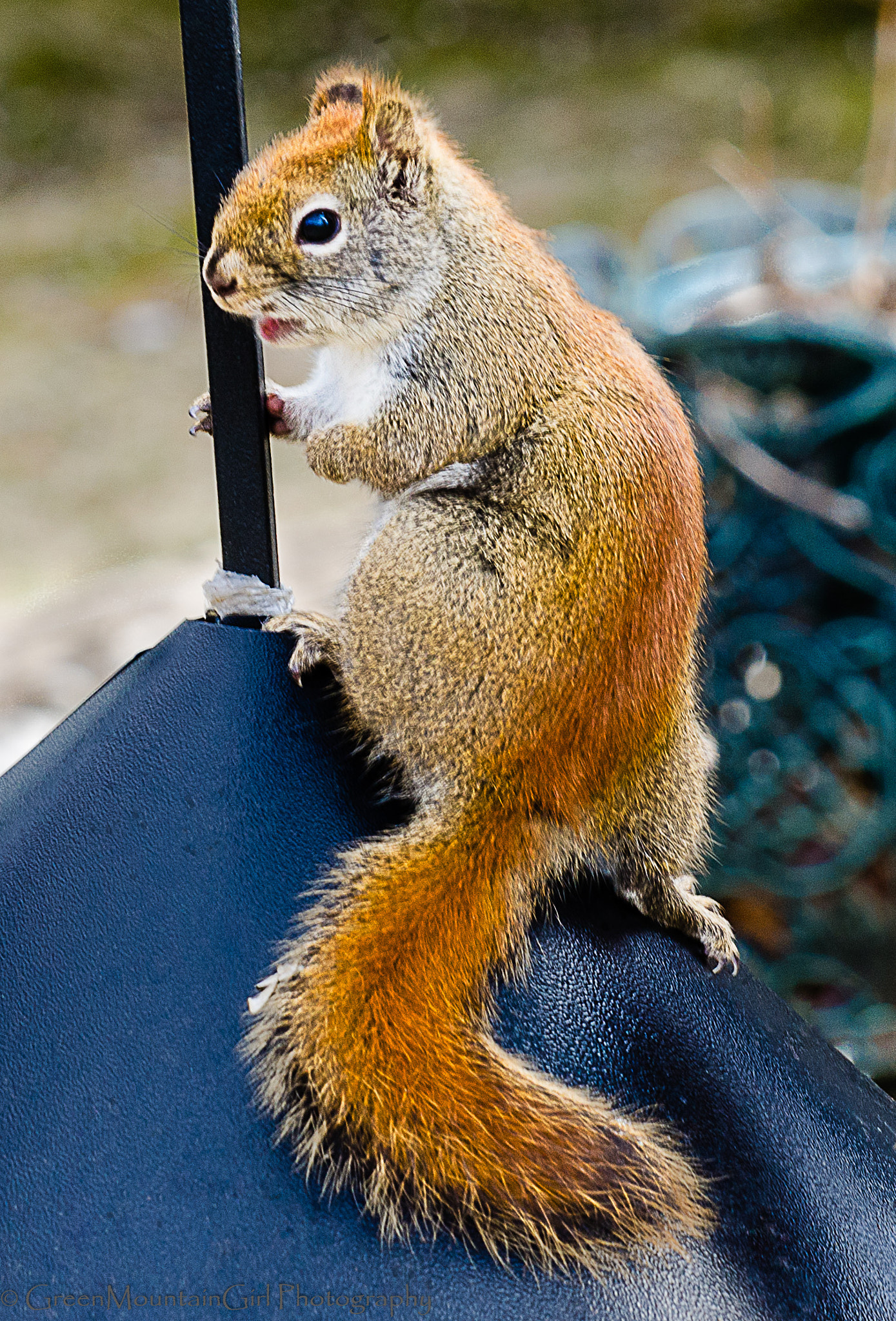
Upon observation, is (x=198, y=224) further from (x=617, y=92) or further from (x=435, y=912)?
(x=617, y=92)

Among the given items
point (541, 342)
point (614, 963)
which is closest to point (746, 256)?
point (541, 342)

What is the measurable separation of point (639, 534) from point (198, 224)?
0.35 m

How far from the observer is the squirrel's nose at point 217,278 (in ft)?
2.66

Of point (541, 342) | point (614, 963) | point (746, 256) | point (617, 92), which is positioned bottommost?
point (614, 963)

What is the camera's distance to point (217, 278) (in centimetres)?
82

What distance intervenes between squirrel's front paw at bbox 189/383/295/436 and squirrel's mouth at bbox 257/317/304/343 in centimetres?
4

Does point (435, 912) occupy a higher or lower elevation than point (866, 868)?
higher

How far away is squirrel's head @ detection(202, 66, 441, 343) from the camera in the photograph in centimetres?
91

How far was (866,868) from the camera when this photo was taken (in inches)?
84.7

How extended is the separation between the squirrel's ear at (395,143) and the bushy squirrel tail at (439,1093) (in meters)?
0.55

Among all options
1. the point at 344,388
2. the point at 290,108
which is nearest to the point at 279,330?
the point at 344,388

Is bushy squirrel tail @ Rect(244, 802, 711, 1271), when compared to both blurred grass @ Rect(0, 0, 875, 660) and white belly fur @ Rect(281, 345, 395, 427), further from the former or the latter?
blurred grass @ Rect(0, 0, 875, 660)

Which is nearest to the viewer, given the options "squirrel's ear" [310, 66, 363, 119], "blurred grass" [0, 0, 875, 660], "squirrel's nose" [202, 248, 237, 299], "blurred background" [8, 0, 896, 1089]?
"squirrel's nose" [202, 248, 237, 299]

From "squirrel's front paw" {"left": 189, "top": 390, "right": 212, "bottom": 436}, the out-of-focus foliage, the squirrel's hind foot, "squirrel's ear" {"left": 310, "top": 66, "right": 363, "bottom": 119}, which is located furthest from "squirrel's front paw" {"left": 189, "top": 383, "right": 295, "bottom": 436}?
the out-of-focus foliage
